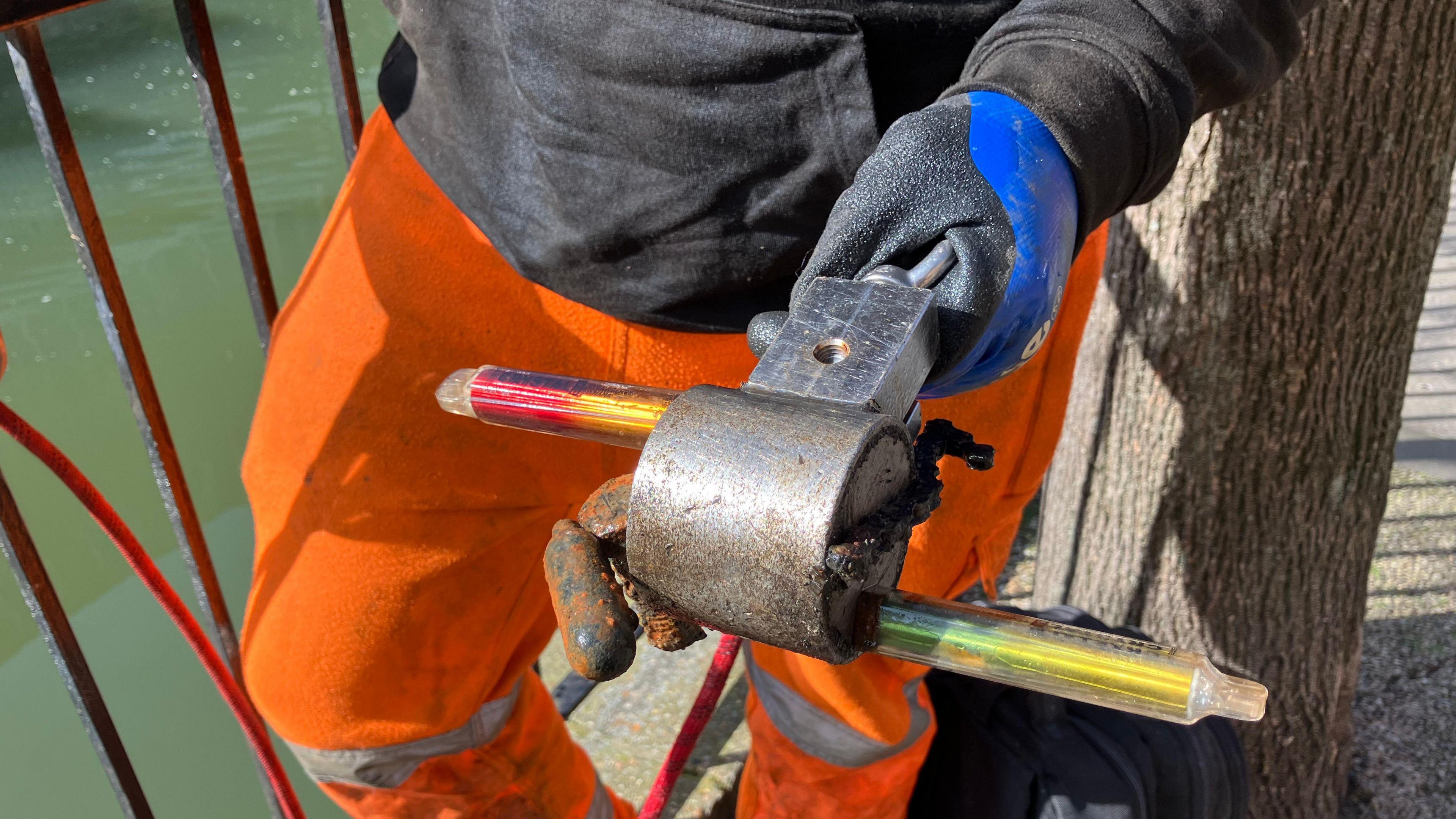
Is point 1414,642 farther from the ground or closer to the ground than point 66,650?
closer to the ground

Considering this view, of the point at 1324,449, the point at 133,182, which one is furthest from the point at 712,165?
the point at 133,182

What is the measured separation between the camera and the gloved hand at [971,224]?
81cm

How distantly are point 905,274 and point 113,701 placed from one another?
3.13 metres

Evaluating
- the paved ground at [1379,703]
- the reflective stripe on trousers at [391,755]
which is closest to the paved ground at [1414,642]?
the paved ground at [1379,703]

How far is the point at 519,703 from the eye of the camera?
1554 mm

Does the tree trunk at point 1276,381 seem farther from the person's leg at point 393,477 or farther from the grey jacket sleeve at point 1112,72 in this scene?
the person's leg at point 393,477

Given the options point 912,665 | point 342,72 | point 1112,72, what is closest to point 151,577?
point 342,72

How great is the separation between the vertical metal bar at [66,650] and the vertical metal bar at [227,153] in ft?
1.52

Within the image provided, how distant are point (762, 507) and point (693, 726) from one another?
124cm

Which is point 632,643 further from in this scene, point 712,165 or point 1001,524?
point 1001,524

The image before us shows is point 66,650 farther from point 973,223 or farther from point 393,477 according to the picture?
point 973,223

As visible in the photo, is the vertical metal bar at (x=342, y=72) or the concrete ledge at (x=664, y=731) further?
the concrete ledge at (x=664, y=731)

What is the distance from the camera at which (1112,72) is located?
0.94 meters

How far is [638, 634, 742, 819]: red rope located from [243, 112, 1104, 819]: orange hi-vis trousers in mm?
260
